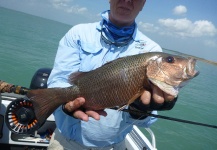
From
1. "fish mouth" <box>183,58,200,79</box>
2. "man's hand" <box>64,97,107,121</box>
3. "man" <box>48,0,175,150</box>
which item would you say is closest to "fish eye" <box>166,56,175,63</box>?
"fish mouth" <box>183,58,200,79</box>

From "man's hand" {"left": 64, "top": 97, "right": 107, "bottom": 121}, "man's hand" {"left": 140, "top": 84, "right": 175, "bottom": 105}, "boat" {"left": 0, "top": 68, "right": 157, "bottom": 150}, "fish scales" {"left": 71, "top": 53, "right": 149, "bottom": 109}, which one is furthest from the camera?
"boat" {"left": 0, "top": 68, "right": 157, "bottom": 150}

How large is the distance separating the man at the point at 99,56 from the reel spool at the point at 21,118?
1.15 metres

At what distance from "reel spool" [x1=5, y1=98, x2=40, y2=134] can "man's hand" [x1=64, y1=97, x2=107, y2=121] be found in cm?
201

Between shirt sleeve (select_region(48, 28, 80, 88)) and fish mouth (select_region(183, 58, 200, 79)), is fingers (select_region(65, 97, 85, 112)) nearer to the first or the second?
shirt sleeve (select_region(48, 28, 80, 88))

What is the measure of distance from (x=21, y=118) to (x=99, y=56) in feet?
7.26

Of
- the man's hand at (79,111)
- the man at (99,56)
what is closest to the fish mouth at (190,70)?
the man at (99,56)

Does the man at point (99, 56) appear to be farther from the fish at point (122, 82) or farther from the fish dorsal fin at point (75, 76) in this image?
the fish at point (122, 82)

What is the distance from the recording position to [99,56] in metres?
3.30

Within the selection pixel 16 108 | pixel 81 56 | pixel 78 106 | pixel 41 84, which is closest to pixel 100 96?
pixel 78 106

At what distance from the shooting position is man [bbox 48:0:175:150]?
126 inches

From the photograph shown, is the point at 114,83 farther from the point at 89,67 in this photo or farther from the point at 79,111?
the point at 89,67

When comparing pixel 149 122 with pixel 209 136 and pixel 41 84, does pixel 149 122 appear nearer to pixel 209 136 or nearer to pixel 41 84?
pixel 41 84

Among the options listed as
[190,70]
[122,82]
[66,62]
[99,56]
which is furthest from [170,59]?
[66,62]

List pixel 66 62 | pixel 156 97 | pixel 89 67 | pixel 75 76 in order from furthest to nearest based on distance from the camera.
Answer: pixel 89 67, pixel 66 62, pixel 75 76, pixel 156 97
